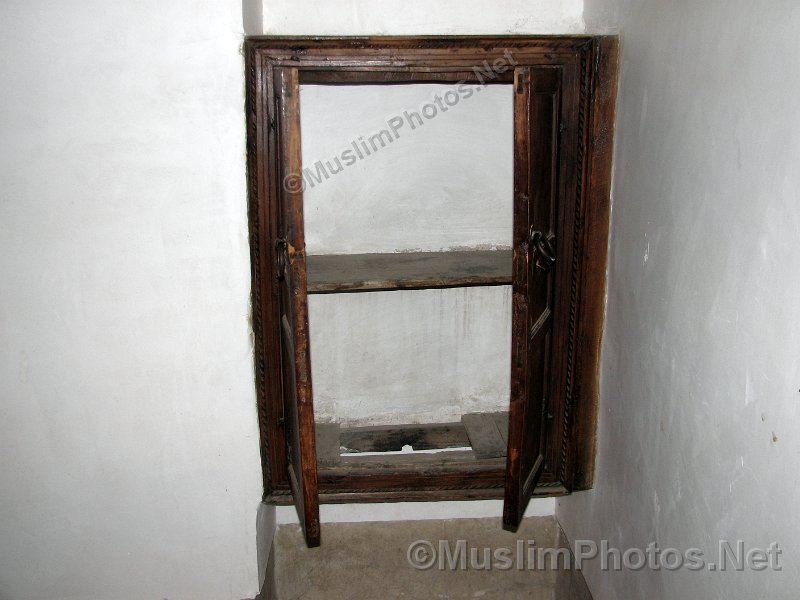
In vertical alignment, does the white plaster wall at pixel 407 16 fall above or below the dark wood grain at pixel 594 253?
above

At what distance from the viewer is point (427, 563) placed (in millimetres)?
2160

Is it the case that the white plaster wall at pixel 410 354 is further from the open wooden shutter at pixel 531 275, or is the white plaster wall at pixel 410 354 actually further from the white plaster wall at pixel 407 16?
the white plaster wall at pixel 407 16

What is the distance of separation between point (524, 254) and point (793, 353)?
0.53 m

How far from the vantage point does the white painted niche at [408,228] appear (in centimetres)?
224

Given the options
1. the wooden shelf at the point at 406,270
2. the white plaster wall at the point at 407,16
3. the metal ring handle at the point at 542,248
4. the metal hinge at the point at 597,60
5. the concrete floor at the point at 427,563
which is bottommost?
the concrete floor at the point at 427,563

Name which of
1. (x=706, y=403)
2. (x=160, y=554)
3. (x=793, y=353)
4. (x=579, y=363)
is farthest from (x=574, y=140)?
(x=160, y=554)

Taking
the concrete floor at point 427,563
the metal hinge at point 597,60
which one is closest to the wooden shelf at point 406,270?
the metal hinge at point 597,60

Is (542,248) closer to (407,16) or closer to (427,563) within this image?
(407,16)

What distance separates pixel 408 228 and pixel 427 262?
0.68ft

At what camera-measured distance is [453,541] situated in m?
2.17

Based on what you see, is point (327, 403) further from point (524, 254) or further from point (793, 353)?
point (793, 353)

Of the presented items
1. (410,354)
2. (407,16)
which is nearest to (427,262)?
(410,354)

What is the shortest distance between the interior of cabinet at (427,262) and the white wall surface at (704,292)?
0.12 m

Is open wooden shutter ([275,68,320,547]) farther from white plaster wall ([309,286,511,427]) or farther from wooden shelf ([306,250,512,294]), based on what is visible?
white plaster wall ([309,286,511,427])
